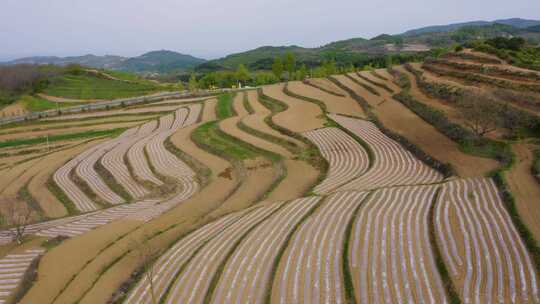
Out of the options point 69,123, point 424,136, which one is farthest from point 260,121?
point 69,123

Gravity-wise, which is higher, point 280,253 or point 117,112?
point 117,112

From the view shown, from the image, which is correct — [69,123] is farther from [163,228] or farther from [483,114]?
[483,114]

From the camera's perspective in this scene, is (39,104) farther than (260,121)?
Yes

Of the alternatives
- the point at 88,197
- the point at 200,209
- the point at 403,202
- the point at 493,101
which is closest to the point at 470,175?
the point at 403,202

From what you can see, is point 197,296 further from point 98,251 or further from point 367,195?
point 367,195

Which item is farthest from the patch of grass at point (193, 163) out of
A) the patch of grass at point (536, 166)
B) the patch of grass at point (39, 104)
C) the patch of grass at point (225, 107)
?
the patch of grass at point (39, 104)

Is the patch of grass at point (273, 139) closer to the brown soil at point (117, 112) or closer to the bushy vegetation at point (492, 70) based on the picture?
the bushy vegetation at point (492, 70)
